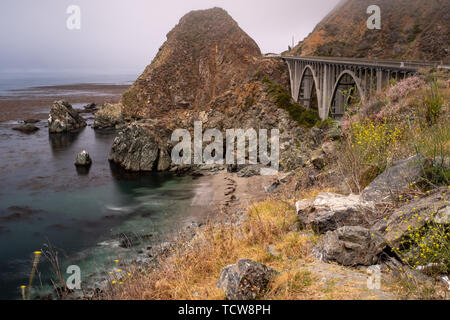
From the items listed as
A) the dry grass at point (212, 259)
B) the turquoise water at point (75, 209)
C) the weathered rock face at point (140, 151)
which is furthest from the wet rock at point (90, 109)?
the dry grass at point (212, 259)

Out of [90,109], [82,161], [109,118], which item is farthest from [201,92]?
[90,109]

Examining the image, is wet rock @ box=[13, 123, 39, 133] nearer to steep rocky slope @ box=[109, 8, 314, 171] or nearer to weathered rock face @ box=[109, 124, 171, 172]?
steep rocky slope @ box=[109, 8, 314, 171]

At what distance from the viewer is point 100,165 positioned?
45062mm

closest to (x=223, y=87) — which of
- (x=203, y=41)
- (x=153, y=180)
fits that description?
(x=203, y=41)

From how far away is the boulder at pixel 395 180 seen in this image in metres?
7.32

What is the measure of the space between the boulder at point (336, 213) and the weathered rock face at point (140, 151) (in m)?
35.3

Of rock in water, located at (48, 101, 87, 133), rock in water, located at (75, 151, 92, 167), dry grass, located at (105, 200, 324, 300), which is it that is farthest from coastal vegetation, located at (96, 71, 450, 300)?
rock in water, located at (48, 101, 87, 133)

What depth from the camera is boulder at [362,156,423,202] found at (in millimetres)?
7320

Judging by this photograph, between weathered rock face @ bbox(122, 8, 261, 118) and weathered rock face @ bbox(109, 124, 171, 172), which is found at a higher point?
weathered rock face @ bbox(122, 8, 261, 118)

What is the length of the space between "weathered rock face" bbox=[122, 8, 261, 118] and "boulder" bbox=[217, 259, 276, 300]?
195 feet

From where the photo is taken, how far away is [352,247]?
6340 millimetres

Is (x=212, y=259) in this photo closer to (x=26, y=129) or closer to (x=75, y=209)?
(x=75, y=209)

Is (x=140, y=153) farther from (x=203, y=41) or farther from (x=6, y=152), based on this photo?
(x=203, y=41)

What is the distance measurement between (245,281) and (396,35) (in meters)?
87.1
